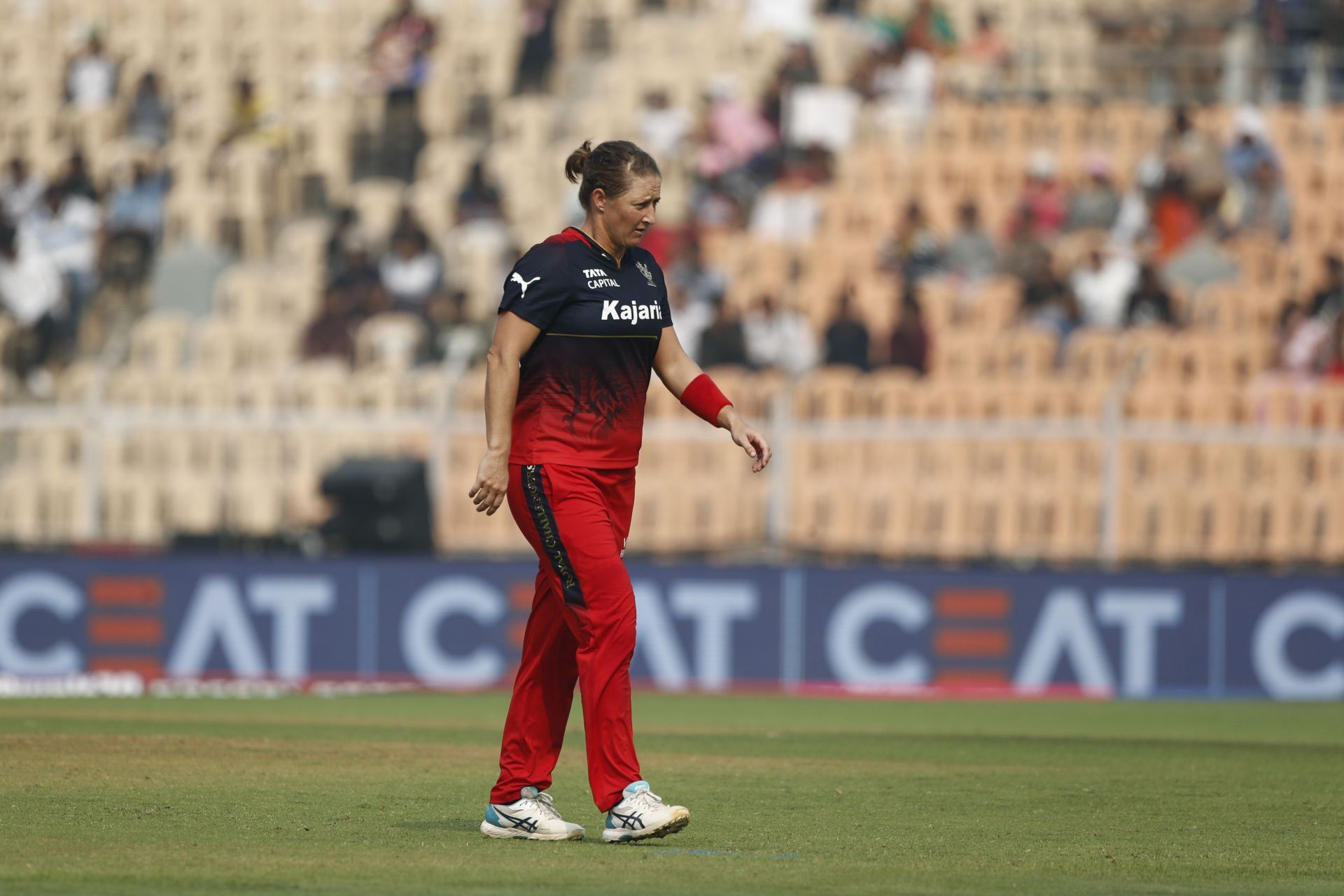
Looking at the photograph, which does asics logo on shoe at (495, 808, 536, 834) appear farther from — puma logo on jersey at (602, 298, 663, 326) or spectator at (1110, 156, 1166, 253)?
spectator at (1110, 156, 1166, 253)

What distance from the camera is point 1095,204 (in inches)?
788

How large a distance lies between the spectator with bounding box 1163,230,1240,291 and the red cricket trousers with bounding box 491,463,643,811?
12882 millimetres

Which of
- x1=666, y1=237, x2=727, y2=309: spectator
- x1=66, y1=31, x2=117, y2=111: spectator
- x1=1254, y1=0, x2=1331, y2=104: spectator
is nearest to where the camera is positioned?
x1=666, y1=237, x2=727, y2=309: spectator

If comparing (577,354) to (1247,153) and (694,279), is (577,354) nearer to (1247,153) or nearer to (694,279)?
(694,279)

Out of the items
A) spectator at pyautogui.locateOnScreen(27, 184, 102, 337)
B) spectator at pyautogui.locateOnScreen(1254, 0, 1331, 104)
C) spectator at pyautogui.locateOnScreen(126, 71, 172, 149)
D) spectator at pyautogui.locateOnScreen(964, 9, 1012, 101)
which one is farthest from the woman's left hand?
spectator at pyautogui.locateOnScreen(126, 71, 172, 149)

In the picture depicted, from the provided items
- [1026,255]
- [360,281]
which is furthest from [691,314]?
[360,281]

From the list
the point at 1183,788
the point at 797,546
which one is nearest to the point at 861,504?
the point at 797,546

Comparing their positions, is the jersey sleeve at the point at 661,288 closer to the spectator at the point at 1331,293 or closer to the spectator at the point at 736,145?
the spectator at the point at 1331,293

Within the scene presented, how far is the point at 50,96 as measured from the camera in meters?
26.2

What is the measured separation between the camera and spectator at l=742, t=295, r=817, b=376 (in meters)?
18.5

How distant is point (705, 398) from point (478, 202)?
1455 centimetres

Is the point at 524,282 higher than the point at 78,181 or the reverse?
the reverse

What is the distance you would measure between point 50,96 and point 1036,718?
16.6 metres

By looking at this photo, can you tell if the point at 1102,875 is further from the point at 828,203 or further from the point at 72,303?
the point at 72,303
